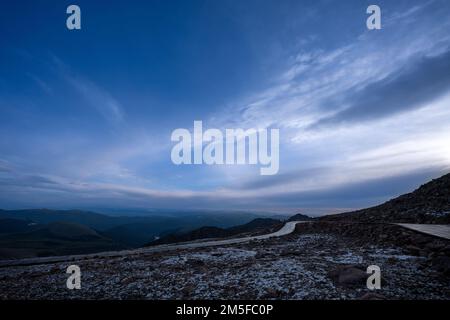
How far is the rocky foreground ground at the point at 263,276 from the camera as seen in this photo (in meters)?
8.15

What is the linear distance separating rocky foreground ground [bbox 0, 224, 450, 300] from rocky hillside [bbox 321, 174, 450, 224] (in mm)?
7704

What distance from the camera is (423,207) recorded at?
23547 mm

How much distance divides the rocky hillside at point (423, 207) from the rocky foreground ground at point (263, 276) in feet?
25.3

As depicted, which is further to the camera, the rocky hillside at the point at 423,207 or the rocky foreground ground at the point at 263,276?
the rocky hillside at the point at 423,207

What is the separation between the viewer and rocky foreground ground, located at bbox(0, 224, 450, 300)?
815 centimetres

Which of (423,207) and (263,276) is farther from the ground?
(423,207)

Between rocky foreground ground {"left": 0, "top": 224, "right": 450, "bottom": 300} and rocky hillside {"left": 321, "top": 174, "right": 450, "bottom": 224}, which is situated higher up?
rocky hillside {"left": 321, "top": 174, "right": 450, "bottom": 224}

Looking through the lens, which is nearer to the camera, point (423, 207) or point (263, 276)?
point (263, 276)

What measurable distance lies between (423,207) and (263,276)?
22176 millimetres

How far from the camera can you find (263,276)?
9805mm

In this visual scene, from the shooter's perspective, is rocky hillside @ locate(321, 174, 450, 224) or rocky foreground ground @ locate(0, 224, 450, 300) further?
rocky hillside @ locate(321, 174, 450, 224)

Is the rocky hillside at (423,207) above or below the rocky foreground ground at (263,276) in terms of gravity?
above

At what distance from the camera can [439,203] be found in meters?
23.0
